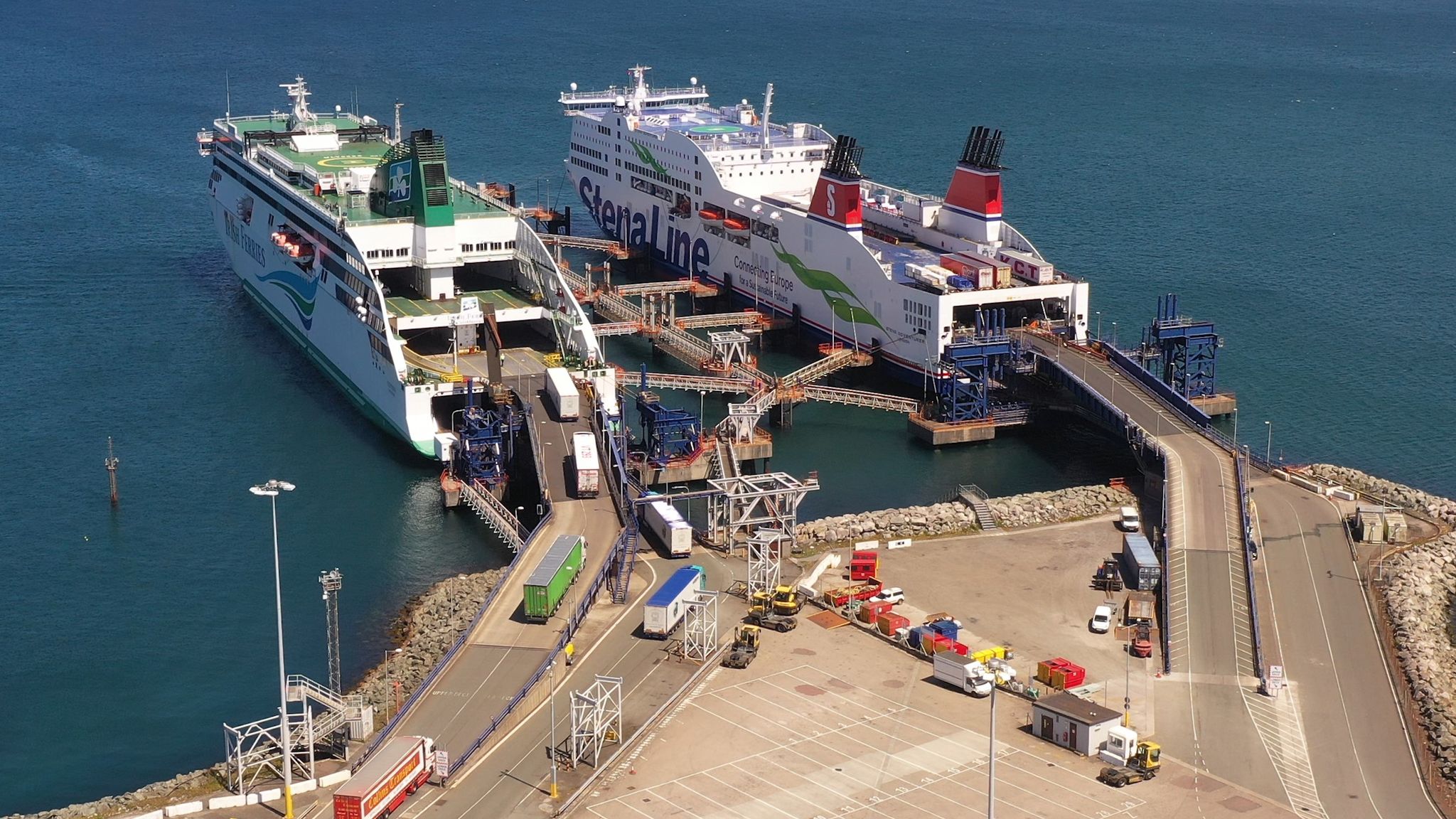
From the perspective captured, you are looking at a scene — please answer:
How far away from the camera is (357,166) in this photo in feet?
325

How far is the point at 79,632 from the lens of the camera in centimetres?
6244

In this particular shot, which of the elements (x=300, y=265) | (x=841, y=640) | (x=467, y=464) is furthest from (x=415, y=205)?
(x=841, y=640)

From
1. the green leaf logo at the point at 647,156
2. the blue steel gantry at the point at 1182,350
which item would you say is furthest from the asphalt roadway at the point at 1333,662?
the green leaf logo at the point at 647,156

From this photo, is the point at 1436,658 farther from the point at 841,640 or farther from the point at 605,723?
the point at 605,723

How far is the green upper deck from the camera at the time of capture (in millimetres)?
85688

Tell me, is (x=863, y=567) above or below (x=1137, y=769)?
above

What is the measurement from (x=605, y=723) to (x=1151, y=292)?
64.8 metres

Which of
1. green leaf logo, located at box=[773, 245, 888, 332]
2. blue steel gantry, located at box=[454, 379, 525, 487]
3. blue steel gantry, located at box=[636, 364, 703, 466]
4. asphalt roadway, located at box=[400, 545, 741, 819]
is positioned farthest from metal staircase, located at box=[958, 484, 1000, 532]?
green leaf logo, located at box=[773, 245, 888, 332]

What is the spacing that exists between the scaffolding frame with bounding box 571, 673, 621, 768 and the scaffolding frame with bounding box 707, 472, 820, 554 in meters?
14.7

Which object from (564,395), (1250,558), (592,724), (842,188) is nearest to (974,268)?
(842,188)

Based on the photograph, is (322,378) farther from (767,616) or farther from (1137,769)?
(1137,769)

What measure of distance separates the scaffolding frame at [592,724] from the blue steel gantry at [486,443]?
2491 centimetres

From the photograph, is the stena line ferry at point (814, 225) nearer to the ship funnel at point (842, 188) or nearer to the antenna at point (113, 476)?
the ship funnel at point (842, 188)

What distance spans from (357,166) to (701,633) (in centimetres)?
5141
